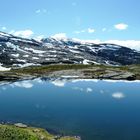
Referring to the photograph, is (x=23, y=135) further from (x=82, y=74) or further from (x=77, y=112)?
(x=82, y=74)

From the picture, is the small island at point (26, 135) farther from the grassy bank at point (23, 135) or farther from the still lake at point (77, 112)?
the still lake at point (77, 112)

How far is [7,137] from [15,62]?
166m

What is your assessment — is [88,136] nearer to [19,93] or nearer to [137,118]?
[137,118]

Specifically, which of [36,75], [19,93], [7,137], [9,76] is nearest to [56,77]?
[36,75]

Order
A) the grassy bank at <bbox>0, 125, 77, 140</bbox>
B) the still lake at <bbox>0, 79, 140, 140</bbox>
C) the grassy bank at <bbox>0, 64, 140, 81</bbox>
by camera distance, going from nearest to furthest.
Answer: the grassy bank at <bbox>0, 125, 77, 140</bbox>
the still lake at <bbox>0, 79, 140, 140</bbox>
the grassy bank at <bbox>0, 64, 140, 81</bbox>

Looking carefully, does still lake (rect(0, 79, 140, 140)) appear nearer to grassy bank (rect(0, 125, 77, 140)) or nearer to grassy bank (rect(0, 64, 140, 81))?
grassy bank (rect(0, 125, 77, 140))

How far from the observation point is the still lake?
1724 inches

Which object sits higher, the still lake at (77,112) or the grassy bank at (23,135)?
the grassy bank at (23,135)

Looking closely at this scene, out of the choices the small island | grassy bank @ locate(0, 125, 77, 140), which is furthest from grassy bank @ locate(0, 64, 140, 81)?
grassy bank @ locate(0, 125, 77, 140)

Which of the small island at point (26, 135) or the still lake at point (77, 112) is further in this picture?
the still lake at point (77, 112)

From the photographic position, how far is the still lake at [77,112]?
144 ft

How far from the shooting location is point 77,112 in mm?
56938

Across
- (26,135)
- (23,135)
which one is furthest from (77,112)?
(23,135)

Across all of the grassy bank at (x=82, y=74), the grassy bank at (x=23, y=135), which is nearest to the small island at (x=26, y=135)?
the grassy bank at (x=23, y=135)
